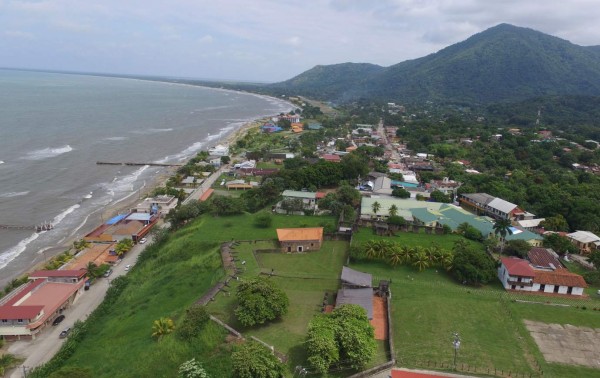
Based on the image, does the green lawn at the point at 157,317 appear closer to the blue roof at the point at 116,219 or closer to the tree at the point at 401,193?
the blue roof at the point at 116,219

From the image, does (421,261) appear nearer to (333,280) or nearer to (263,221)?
(333,280)

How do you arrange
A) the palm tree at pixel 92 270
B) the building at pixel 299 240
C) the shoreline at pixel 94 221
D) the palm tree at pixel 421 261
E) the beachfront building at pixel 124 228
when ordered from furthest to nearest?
the beachfront building at pixel 124 228 < the shoreline at pixel 94 221 < the palm tree at pixel 92 270 < the building at pixel 299 240 < the palm tree at pixel 421 261

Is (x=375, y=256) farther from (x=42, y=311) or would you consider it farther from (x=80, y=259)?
(x=80, y=259)

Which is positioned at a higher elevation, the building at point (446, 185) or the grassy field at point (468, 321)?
the building at point (446, 185)

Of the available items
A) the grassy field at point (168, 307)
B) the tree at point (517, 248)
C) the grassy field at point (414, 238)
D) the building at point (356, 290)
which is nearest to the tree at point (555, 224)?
the tree at point (517, 248)

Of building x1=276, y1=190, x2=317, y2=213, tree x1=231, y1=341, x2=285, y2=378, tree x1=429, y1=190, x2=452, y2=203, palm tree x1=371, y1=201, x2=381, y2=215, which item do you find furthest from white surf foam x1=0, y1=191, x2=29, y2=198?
tree x1=429, y1=190, x2=452, y2=203

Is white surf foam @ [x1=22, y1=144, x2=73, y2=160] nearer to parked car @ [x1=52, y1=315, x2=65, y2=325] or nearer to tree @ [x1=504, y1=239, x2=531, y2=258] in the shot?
parked car @ [x1=52, y1=315, x2=65, y2=325]

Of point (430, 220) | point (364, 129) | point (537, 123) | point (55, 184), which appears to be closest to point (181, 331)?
point (430, 220)

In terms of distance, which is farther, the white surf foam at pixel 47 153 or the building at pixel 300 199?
the white surf foam at pixel 47 153
